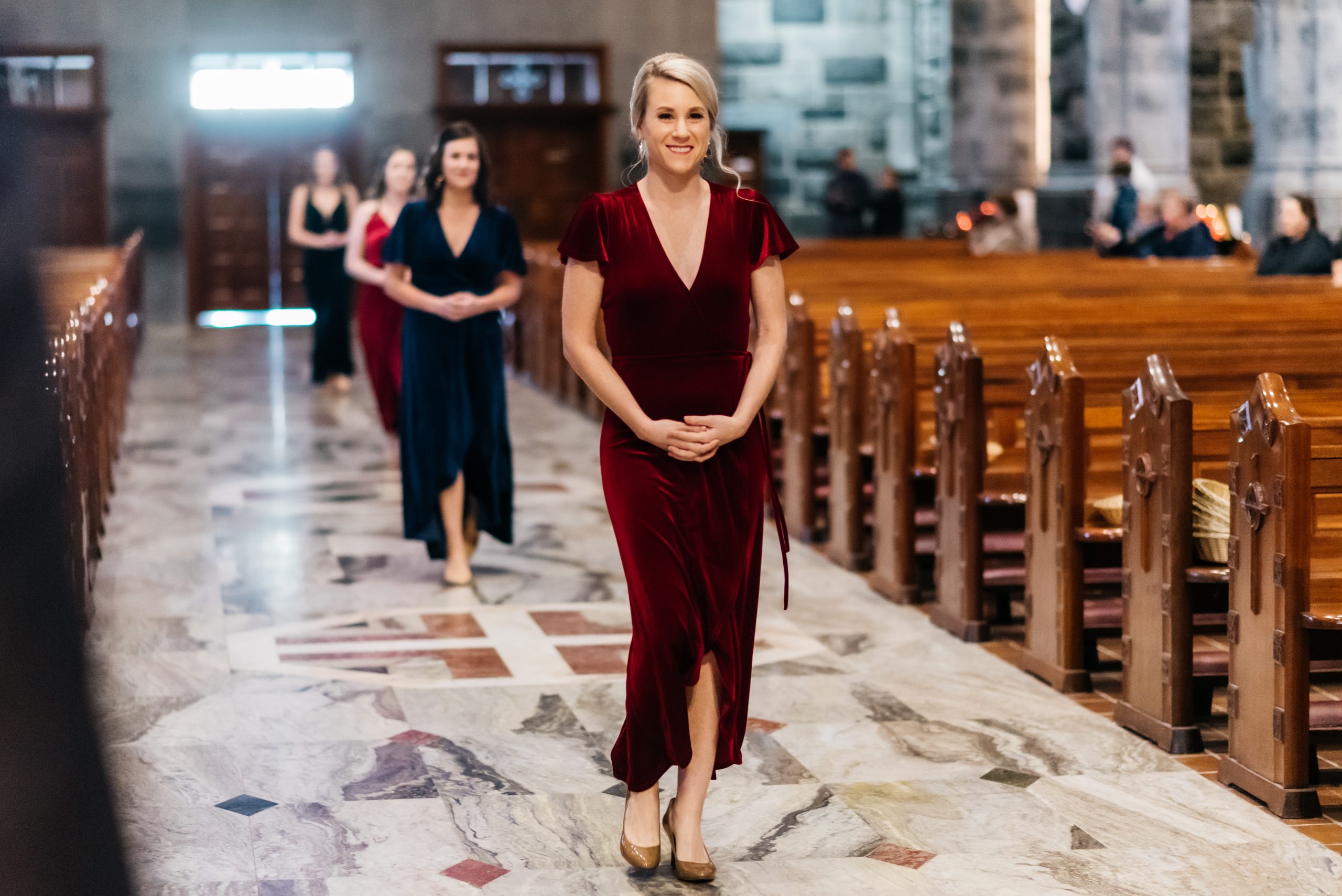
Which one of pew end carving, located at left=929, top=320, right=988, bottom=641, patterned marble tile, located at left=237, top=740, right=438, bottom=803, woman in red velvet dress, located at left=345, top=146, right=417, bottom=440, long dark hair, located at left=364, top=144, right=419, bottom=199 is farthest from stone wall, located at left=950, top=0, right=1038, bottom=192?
patterned marble tile, located at left=237, top=740, right=438, bottom=803

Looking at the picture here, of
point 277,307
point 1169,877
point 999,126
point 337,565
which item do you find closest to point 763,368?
point 1169,877

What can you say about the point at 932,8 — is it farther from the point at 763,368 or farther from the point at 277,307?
the point at 763,368

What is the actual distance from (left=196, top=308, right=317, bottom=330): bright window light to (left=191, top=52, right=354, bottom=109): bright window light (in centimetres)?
237

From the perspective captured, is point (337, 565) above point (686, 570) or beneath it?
beneath

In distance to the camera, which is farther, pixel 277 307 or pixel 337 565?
pixel 277 307

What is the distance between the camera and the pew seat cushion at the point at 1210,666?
14.4ft

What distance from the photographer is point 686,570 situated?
3.33 metres

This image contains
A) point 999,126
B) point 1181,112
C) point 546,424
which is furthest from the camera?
point 999,126

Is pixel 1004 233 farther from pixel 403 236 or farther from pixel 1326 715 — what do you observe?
pixel 1326 715

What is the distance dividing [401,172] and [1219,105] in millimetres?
12853

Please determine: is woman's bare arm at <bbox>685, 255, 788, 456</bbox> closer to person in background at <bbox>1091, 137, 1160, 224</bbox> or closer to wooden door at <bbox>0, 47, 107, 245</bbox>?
person in background at <bbox>1091, 137, 1160, 224</bbox>

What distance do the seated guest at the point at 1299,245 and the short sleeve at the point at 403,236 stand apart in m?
6.20

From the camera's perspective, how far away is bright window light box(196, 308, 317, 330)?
20.3 metres

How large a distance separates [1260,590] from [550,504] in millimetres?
4789
